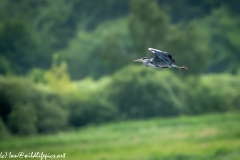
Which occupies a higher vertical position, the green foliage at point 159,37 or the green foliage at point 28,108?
the green foliage at point 159,37

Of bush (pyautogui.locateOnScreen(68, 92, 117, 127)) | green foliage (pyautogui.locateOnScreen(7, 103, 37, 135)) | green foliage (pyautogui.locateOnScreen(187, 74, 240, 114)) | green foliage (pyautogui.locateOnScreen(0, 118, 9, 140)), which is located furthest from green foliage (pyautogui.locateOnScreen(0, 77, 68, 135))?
green foliage (pyautogui.locateOnScreen(187, 74, 240, 114))

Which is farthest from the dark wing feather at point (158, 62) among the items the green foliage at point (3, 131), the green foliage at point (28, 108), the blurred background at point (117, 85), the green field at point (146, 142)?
the green foliage at point (28, 108)

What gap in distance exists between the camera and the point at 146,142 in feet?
97.0

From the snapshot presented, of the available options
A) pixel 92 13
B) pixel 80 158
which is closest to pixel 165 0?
pixel 92 13

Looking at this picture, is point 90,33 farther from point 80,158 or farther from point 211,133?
point 80,158

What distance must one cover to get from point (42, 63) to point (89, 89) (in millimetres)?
14359

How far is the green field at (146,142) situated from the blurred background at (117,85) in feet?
0.13

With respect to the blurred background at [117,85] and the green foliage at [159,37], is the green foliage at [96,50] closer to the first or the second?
the blurred background at [117,85]

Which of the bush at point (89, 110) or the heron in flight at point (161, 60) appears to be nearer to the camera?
the heron in flight at point (161, 60)

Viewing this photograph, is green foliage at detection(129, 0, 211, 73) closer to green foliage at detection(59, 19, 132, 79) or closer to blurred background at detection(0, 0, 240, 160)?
blurred background at detection(0, 0, 240, 160)

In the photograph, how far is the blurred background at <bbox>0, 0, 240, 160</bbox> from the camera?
2927 cm

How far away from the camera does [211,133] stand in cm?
3042

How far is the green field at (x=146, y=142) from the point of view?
86.7 ft

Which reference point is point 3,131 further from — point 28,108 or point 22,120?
point 28,108
